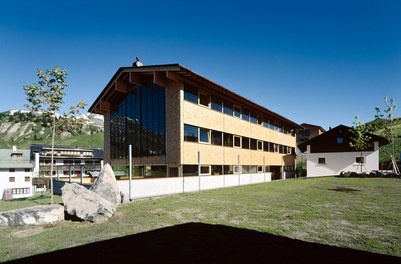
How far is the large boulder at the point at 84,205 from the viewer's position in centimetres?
947

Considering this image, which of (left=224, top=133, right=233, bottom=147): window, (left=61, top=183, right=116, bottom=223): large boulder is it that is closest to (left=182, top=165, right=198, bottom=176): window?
(left=224, top=133, right=233, bottom=147): window

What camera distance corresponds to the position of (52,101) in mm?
15617

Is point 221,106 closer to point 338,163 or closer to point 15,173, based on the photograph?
point 338,163

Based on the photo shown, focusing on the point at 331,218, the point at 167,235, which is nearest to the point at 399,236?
the point at 331,218

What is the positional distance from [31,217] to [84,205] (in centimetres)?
177

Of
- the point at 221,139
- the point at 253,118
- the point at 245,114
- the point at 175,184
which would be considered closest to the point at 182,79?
the point at 221,139

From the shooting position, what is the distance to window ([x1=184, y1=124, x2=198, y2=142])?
20.8 metres

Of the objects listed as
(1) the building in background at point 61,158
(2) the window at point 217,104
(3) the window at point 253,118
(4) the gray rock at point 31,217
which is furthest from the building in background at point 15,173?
(4) the gray rock at point 31,217

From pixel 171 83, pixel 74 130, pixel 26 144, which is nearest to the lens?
pixel 74 130

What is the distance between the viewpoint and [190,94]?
2166cm

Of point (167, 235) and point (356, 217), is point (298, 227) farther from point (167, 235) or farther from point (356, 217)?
point (167, 235)

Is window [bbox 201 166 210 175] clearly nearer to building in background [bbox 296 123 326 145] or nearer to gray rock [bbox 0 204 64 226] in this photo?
gray rock [bbox 0 204 64 226]

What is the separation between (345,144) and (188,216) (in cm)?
3810

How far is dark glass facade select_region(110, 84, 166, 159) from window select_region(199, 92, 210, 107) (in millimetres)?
3263
